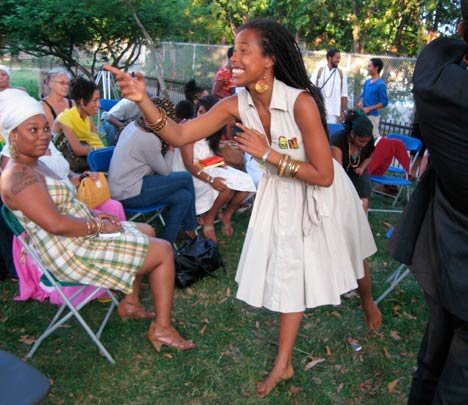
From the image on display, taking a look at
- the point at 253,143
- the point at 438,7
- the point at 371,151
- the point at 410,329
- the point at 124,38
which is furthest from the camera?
the point at 438,7

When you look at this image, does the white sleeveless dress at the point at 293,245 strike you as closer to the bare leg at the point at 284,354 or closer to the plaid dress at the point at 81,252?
the bare leg at the point at 284,354

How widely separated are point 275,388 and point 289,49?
1956 millimetres

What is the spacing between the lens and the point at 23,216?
110 inches

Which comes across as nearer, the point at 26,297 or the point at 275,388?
the point at 275,388

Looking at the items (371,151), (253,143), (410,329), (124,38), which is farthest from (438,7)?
(253,143)

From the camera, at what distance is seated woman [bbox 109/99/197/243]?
423cm

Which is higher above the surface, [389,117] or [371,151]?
[371,151]

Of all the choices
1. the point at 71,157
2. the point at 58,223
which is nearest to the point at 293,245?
the point at 58,223

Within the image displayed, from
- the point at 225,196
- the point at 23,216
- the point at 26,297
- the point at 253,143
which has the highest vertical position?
the point at 253,143

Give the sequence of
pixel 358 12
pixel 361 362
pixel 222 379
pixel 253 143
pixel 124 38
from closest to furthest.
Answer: pixel 253 143 → pixel 222 379 → pixel 361 362 → pixel 124 38 → pixel 358 12

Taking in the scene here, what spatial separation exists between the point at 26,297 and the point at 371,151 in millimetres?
3444

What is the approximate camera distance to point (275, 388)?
2.91 meters

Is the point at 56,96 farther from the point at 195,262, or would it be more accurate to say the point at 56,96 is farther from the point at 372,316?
the point at 372,316

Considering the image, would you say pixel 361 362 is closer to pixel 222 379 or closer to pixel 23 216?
pixel 222 379
